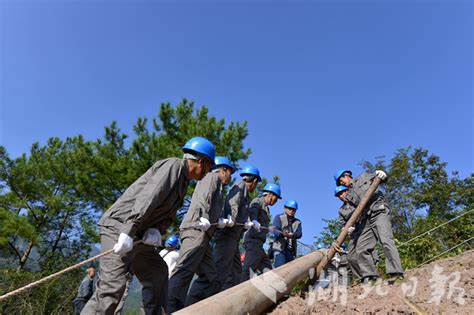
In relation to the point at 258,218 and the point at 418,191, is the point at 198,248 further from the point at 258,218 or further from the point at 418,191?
the point at 418,191

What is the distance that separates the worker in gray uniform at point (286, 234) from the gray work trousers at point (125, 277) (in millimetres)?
4142

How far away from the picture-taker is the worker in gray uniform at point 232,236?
4.66 metres

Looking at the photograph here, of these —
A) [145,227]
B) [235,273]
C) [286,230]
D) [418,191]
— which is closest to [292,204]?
[286,230]

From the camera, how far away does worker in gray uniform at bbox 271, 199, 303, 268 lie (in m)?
7.25

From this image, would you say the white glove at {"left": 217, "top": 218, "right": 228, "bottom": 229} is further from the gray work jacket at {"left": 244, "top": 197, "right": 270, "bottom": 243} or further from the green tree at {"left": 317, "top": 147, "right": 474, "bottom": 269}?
the green tree at {"left": 317, "top": 147, "right": 474, "bottom": 269}

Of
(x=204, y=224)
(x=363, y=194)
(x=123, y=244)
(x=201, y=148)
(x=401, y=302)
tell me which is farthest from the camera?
(x=363, y=194)

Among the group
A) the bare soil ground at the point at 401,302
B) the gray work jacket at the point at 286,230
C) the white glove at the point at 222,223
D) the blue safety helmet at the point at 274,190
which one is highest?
the blue safety helmet at the point at 274,190

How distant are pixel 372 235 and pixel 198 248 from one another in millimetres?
2810

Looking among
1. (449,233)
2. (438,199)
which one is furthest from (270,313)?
(438,199)

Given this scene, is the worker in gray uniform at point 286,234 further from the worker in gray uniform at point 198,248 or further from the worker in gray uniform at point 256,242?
the worker in gray uniform at point 198,248

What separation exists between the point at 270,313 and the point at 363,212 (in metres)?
2.99

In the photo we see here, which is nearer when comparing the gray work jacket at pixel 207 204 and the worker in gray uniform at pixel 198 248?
the worker in gray uniform at pixel 198 248

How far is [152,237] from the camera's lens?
2.84 meters

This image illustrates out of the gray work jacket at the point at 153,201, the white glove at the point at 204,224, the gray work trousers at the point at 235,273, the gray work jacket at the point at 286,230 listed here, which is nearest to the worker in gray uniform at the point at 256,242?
the gray work trousers at the point at 235,273
